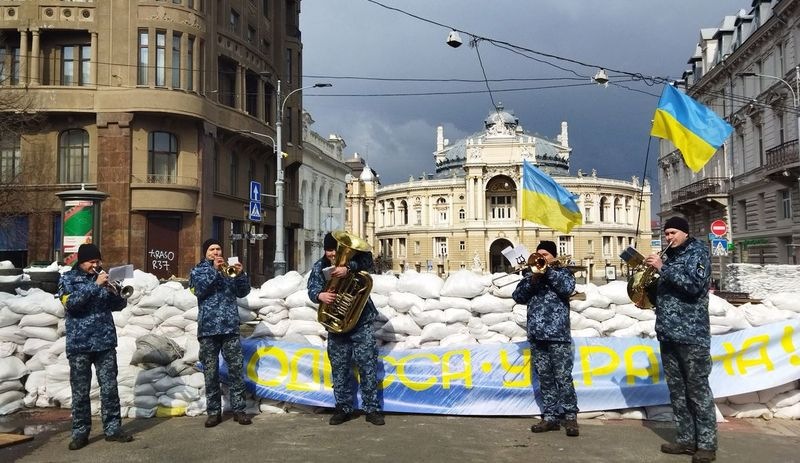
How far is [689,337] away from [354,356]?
3160 mm

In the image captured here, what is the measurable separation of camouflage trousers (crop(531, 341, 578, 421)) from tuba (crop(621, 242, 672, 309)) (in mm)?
786

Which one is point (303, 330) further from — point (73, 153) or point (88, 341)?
point (73, 153)

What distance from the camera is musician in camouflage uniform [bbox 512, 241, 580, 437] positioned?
5555 millimetres

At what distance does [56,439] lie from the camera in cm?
546

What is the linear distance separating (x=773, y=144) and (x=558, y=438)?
29297 mm

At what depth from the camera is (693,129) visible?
7.25 metres

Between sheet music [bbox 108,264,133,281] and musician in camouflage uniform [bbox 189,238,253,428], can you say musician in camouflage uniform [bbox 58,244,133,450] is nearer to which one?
sheet music [bbox 108,264,133,281]

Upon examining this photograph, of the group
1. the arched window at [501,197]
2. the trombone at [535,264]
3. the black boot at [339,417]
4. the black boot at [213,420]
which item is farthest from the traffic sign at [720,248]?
the arched window at [501,197]

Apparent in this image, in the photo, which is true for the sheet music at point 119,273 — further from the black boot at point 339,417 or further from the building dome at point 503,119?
the building dome at point 503,119

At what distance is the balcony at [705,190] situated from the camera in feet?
114

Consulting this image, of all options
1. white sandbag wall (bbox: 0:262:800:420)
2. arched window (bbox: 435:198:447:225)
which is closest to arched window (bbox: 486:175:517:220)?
arched window (bbox: 435:198:447:225)

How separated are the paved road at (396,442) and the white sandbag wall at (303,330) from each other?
289 millimetres

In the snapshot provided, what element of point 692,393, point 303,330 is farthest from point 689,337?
point 303,330

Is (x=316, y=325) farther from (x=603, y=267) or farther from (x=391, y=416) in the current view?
(x=603, y=267)
